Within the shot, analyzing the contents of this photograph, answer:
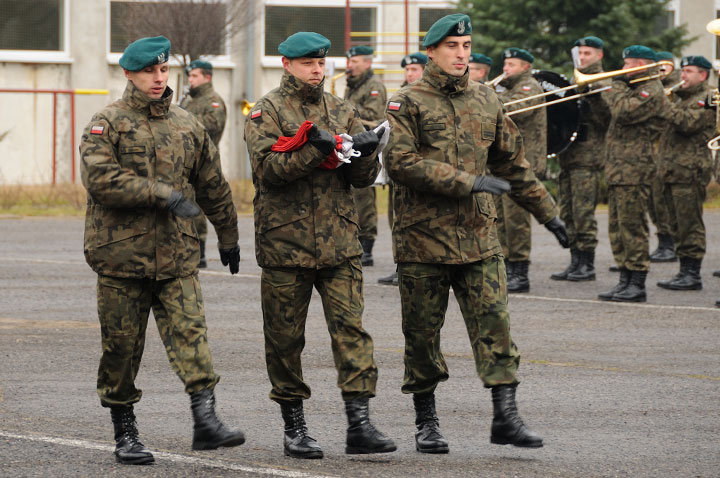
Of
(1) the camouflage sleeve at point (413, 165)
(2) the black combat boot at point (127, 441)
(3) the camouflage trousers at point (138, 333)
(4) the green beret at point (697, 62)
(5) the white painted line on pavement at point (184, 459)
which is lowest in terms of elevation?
(5) the white painted line on pavement at point (184, 459)

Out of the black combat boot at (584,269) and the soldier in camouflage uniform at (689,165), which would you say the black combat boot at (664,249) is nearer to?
the black combat boot at (584,269)

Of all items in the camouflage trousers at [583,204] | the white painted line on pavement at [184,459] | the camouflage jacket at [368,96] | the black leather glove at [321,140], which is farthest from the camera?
the camouflage jacket at [368,96]

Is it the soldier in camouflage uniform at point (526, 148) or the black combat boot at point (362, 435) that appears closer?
the black combat boot at point (362, 435)

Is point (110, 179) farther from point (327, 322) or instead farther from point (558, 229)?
point (558, 229)

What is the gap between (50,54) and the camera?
2809 cm

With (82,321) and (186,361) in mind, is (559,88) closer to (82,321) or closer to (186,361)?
(82,321)

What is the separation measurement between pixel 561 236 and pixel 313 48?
61.1 inches

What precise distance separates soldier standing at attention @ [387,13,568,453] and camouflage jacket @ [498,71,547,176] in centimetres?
602

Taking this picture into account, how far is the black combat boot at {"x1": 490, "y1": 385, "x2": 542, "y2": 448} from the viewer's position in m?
6.09

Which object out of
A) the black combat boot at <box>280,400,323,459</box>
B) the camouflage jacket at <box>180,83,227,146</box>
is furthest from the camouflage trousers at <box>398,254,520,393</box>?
the camouflage jacket at <box>180,83,227,146</box>

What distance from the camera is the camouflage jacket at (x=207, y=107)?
14414 millimetres

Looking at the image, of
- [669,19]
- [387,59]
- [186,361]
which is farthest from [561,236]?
[669,19]

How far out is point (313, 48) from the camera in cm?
622

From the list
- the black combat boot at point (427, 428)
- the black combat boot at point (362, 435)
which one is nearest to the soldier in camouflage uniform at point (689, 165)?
the black combat boot at point (427, 428)
